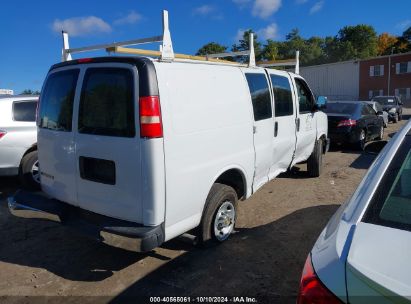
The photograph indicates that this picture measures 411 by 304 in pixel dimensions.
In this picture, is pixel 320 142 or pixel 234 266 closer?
pixel 234 266

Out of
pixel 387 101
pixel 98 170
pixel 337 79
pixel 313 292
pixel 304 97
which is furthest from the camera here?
pixel 337 79

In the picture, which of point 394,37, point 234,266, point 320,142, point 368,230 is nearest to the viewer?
point 368,230

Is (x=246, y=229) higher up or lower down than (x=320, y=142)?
lower down

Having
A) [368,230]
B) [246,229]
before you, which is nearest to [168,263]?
[246,229]

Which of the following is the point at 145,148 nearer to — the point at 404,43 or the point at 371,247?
the point at 371,247

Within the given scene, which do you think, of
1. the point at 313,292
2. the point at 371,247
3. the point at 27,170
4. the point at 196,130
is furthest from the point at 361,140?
the point at 313,292

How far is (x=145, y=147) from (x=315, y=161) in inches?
200

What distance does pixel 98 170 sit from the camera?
3.57 meters

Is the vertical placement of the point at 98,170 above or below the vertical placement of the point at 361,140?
above

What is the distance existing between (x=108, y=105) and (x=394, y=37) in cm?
9693

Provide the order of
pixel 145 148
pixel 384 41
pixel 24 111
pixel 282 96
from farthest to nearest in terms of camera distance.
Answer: pixel 384 41
pixel 24 111
pixel 282 96
pixel 145 148

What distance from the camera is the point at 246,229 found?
16.1 ft

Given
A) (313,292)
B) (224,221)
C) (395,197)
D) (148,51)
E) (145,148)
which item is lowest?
(224,221)

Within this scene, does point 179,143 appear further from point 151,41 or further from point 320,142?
point 320,142
